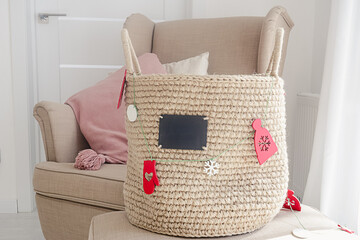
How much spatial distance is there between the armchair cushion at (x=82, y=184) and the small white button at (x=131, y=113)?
46cm

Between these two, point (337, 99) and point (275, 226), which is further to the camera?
point (337, 99)

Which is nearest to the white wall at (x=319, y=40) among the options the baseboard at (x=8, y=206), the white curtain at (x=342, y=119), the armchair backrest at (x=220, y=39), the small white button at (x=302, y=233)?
the armchair backrest at (x=220, y=39)

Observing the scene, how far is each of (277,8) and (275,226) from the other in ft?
3.53

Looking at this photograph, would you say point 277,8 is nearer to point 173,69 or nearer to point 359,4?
point 359,4

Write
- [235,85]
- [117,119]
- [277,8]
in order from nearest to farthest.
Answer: [235,85], [117,119], [277,8]

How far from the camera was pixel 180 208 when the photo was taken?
0.61m

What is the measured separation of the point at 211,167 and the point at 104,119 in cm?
84

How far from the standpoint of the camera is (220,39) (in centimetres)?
161

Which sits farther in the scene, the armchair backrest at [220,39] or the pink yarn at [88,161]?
the armchair backrest at [220,39]

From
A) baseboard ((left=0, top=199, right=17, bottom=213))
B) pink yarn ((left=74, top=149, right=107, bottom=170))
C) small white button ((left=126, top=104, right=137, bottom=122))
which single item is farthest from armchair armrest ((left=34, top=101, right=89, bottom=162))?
baseboard ((left=0, top=199, right=17, bottom=213))

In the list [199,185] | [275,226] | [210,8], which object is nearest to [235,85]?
[199,185]

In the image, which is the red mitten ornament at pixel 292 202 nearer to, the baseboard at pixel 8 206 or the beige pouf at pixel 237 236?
the beige pouf at pixel 237 236

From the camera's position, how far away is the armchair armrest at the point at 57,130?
125 centimetres

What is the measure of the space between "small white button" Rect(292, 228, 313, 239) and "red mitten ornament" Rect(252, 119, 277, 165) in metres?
0.15
